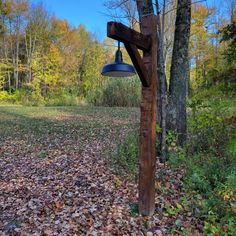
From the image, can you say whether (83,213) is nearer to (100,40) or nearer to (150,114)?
(150,114)

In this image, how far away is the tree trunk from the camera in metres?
4.74

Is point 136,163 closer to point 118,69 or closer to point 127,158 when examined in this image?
point 127,158

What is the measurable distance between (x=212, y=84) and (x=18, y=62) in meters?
22.2

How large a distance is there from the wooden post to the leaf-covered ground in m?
0.20

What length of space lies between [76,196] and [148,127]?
129 centimetres

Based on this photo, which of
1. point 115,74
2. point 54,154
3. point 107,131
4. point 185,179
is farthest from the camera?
point 107,131

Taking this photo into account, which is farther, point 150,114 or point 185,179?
point 185,179

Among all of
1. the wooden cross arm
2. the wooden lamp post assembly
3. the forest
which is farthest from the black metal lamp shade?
the forest

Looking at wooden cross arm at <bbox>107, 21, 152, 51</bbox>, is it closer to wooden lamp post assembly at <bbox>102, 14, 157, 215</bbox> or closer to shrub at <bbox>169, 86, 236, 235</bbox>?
wooden lamp post assembly at <bbox>102, 14, 157, 215</bbox>

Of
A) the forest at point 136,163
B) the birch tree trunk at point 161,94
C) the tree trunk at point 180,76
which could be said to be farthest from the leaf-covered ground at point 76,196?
the tree trunk at point 180,76

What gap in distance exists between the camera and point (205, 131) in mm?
4836

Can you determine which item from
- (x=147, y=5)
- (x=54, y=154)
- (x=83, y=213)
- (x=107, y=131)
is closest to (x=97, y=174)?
(x=83, y=213)

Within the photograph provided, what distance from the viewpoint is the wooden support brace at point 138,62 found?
2515 mm

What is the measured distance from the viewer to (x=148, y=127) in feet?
9.61
